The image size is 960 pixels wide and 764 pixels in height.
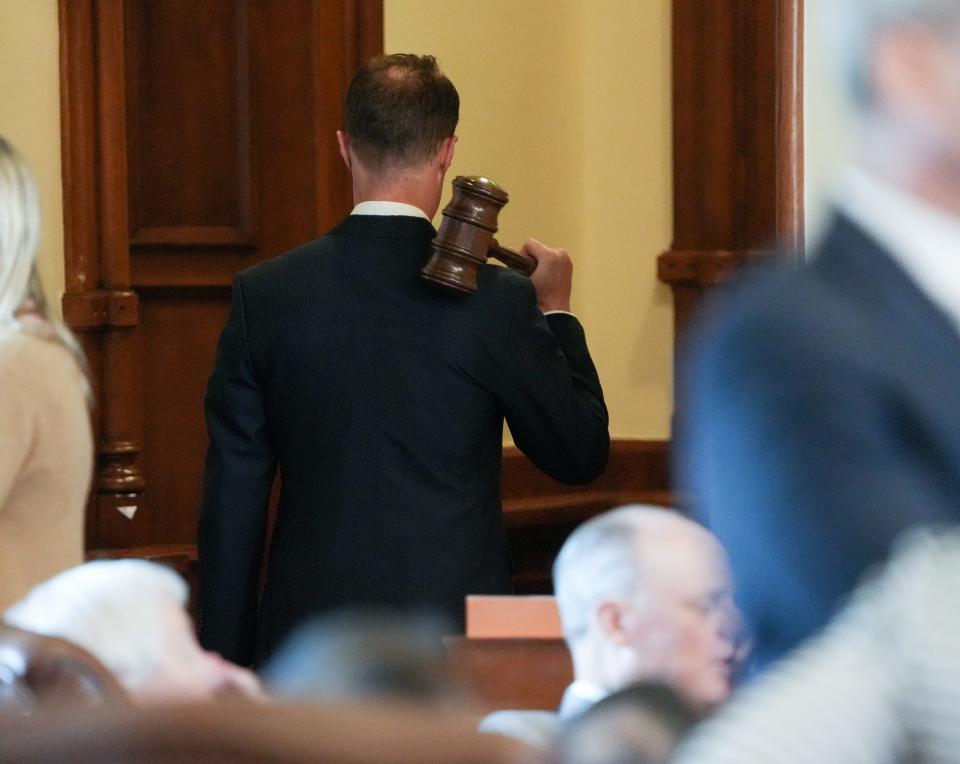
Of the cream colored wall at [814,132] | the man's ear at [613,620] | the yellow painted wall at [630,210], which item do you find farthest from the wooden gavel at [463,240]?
the yellow painted wall at [630,210]

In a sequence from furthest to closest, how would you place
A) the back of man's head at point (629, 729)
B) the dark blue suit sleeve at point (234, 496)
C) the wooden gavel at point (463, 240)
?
1. the dark blue suit sleeve at point (234, 496)
2. the wooden gavel at point (463, 240)
3. the back of man's head at point (629, 729)

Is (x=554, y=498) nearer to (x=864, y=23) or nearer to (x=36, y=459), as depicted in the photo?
(x=36, y=459)

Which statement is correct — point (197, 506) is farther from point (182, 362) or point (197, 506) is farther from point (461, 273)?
point (461, 273)

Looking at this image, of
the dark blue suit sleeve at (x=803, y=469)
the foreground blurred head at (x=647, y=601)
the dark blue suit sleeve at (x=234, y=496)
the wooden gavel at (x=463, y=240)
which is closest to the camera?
the dark blue suit sleeve at (x=803, y=469)

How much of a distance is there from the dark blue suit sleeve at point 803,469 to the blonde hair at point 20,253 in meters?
1.52

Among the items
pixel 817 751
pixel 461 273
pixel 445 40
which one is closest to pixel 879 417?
pixel 817 751

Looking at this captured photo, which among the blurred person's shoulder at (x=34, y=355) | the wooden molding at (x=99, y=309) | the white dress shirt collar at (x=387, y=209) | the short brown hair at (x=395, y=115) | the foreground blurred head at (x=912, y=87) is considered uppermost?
the short brown hair at (x=395, y=115)

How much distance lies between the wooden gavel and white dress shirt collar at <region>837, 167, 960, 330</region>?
75.3 inches

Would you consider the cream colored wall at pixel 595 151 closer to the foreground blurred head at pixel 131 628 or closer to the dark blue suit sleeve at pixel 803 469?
the foreground blurred head at pixel 131 628

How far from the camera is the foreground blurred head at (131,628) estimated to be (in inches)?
45.1

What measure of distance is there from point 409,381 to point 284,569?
1.35 ft

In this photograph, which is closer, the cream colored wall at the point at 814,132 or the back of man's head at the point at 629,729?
the back of man's head at the point at 629,729

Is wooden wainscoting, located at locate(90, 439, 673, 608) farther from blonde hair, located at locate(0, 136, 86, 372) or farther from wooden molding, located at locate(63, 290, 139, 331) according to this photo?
blonde hair, located at locate(0, 136, 86, 372)

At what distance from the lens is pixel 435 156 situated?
2.87m
